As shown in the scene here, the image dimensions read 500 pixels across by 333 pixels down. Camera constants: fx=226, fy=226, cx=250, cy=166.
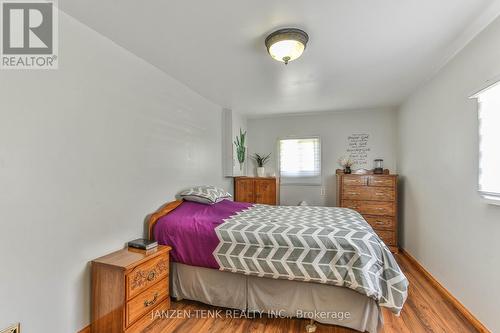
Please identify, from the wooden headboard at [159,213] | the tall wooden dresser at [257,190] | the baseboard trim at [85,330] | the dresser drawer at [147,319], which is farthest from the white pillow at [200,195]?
the baseboard trim at [85,330]

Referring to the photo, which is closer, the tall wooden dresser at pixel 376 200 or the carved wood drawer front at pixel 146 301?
the carved wood drawer front at pixel 146 301

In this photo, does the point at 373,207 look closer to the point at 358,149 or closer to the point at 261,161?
the point at 358,149

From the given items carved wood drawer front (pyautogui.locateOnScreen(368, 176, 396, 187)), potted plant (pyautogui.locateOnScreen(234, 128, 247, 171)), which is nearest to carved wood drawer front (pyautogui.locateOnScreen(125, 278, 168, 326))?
potted plant (pyautogui.locateOnScreen(234, 128, 247, 171))

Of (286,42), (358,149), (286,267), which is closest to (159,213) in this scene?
(286,267)

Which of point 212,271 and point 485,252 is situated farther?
point 212,271

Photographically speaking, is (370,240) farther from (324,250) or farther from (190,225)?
(190,225)

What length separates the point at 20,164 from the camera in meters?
1.34

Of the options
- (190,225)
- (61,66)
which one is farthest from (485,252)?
(61,66)

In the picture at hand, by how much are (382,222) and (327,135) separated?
1806 mm

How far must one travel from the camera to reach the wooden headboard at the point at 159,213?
7.32 feet

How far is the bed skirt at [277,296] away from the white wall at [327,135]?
2729 millimetres

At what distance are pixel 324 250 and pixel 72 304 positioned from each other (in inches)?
74.0

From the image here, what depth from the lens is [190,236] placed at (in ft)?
6.89

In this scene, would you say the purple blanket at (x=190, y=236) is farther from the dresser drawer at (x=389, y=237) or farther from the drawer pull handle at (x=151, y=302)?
the dresser drawer at (x=389, y=237)
